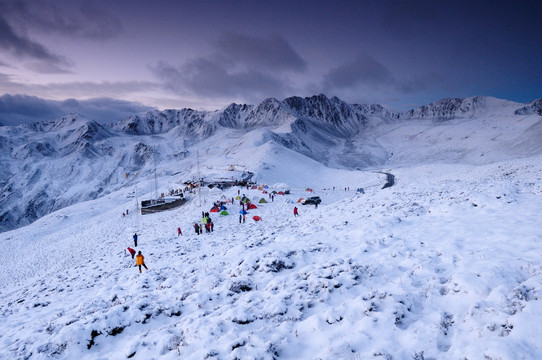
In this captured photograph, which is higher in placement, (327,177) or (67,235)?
(327,177)

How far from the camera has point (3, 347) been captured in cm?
825

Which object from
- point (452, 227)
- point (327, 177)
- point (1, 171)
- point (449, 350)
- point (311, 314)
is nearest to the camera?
point (449, 350)

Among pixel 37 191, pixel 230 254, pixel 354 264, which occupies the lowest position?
pixel 37 191

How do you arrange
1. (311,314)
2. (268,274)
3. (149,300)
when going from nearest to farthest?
1. (311,314)
2. (149,300)
3. (268,274)

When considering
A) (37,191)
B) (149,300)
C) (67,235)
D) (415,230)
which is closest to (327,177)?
(67,235)

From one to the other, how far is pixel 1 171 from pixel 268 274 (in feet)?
821

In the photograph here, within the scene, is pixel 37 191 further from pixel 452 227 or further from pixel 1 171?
pixel 452 227

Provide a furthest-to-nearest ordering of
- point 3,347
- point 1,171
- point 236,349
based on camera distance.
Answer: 1. point 1,171
2. point 3,347
3. point 236,349

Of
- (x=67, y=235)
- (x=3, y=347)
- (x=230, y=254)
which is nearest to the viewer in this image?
(x=3, y=347)

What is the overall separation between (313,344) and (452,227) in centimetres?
971

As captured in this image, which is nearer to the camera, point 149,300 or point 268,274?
point 149,300

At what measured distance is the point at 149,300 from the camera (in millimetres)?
9594

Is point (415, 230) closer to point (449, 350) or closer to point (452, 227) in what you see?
point (452, 227)

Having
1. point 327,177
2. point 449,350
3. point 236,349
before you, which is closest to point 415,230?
point 449,350
